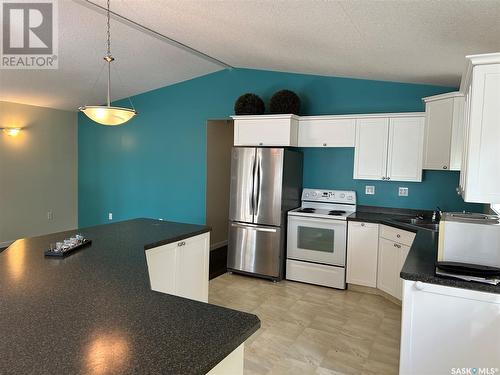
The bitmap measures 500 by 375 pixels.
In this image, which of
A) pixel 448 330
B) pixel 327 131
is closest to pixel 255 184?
pixel 327 131

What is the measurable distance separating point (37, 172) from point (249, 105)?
12.9 feet

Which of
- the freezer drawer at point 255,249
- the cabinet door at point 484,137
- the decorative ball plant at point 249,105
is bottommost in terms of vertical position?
the freezer drawer at point 255,249

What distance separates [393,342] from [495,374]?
1.12 meters

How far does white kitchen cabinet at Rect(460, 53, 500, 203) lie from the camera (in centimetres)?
199

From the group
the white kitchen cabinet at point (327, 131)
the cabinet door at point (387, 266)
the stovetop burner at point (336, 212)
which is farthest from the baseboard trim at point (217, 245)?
the cabinet door at point (387, 266)

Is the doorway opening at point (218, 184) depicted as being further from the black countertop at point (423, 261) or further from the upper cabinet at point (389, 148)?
the black countertop at point (423, 261)

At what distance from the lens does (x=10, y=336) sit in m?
1.18

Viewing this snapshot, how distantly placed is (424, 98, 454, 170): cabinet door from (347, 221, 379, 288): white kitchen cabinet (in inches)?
35.6

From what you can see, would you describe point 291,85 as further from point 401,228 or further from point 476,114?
point 476,114

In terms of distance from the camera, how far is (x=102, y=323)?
1296 millimetres

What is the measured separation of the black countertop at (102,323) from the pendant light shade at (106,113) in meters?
1.00

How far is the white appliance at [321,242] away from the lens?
4.20 m

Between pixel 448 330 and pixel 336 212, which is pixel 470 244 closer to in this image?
pixel 448 330

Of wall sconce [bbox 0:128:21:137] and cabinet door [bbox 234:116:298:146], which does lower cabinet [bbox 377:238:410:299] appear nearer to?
cabinet door [bbox 234:116:298:146]
